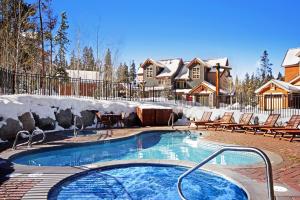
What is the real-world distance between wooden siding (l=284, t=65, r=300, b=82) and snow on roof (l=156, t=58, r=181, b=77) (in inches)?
603

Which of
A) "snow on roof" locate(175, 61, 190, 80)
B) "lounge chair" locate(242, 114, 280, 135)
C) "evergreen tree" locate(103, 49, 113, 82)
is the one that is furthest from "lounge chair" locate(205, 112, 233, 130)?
Answer: "snow on roof" locate(175, 61, 190, 80)

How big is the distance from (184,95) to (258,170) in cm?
3341

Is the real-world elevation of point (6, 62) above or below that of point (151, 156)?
above

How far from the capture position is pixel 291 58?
31328mm

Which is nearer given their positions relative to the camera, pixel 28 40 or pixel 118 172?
pixel 118 172

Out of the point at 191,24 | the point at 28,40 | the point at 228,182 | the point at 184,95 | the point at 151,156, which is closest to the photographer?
the point at 228,182

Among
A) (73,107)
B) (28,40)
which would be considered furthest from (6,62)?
(73,107)

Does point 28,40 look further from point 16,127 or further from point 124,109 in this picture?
point 16,127

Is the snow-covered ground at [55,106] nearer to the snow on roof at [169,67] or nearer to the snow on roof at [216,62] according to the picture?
the snow on roof at [216,62]

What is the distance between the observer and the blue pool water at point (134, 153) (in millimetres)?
7984

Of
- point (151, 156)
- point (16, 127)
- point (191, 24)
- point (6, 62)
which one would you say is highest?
point (191, 24)

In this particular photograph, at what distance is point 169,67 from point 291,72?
17298 millimetres

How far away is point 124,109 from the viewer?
16.9m

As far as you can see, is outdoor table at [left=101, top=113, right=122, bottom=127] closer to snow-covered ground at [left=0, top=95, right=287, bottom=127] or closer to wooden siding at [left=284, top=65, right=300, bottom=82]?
snow-covered ground at [left=0, top=95, right=287, bottom=127]
